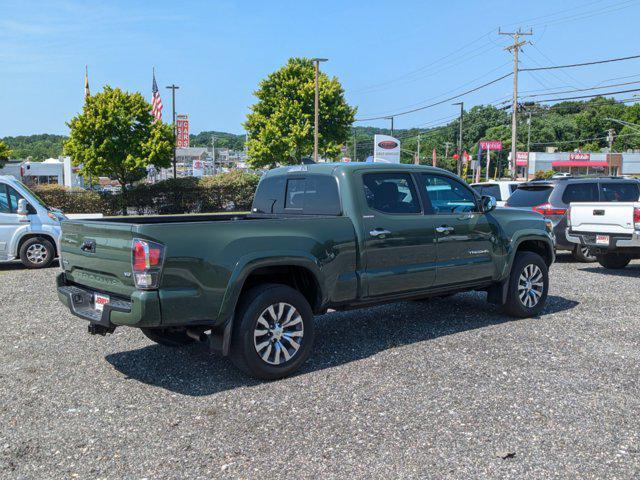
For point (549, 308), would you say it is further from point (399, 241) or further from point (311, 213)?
point (311, 213)

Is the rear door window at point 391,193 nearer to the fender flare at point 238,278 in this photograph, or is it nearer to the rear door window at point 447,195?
the rear door window at point 447,195

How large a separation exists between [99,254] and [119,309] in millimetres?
570

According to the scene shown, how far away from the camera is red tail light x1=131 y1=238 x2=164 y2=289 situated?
4.45 m

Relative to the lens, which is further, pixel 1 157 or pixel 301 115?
pixel 1 157

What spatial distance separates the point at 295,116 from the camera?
141ft

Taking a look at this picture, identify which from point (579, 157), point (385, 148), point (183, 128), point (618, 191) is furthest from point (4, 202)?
point (579, 157)

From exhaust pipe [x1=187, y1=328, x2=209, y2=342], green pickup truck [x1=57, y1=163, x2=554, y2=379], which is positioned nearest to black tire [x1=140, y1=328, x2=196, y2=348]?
green pickup truck [x1=57, y1=163, x2=554, y2=379]

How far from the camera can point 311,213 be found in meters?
6.11

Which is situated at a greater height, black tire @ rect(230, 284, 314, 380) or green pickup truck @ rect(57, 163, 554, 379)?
green pickup truck @ rect(57, 163, 554, 379)

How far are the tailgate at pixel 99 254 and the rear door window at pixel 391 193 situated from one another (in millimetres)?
2385

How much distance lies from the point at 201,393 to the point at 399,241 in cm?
240

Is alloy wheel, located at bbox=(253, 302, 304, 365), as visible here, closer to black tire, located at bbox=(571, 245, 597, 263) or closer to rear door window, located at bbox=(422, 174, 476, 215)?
rear door window, located at bbox=(422, 174, 476, 215)

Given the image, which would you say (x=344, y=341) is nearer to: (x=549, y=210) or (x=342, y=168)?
(x=342, y=168)

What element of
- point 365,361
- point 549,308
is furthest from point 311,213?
point 549,308
